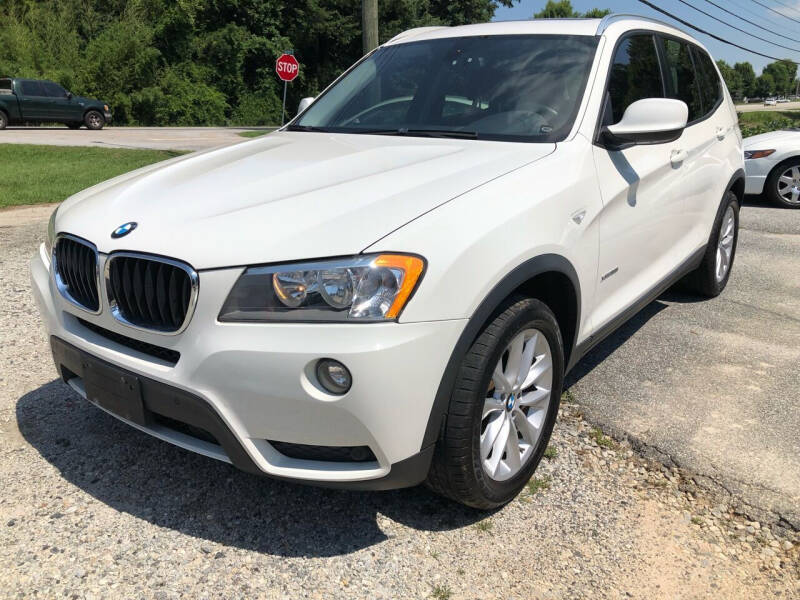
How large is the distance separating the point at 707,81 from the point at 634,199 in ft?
6.93

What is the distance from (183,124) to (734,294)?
33225 mm

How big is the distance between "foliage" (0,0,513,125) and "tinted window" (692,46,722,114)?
32.0m

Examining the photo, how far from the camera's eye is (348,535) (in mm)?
2461

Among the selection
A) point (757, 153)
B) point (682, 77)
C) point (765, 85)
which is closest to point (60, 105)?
point (757, 153)

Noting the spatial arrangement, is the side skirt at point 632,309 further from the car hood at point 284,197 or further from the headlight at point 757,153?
the headlight at point 757,153

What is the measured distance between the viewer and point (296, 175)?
259 cm

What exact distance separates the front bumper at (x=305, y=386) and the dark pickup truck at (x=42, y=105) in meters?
23.4

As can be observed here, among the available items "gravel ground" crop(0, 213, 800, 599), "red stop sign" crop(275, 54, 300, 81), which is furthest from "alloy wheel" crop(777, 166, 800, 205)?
"red stop sign" crop(275, 54, 300, 81)

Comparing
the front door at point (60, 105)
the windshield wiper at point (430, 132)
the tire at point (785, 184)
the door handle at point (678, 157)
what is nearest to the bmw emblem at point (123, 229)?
the windshield wiper at point (430, 132)

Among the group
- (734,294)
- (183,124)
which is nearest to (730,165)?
(734,294)

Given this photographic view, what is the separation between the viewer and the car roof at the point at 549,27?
338 cm

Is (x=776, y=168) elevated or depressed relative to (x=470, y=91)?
depressed

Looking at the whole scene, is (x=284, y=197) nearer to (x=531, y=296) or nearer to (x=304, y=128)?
(x=531, y=296)

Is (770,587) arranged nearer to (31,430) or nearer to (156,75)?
(31,430)
